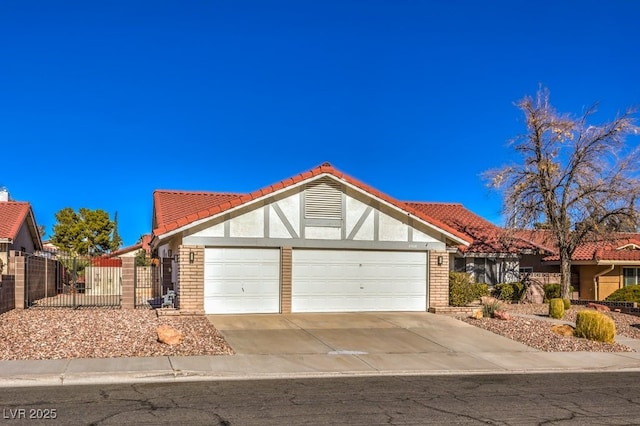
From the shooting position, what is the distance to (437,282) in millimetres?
20625

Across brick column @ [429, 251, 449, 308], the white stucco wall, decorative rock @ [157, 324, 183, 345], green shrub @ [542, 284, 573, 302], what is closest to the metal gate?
the white stucco wall

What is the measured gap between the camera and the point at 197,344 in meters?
13.4

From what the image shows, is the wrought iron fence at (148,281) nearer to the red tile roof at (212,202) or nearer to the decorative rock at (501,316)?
the red tile roof at (212,202)

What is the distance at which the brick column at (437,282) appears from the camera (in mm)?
20562

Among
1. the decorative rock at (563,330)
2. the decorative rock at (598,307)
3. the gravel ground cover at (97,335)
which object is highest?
the gravel ground cover at (97,335)

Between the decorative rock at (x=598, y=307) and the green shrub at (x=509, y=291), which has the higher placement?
the green shrub at (x=509, y=291)

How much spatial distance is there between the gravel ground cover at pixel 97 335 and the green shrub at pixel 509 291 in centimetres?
1429

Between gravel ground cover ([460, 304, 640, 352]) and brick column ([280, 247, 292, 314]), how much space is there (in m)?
5.23

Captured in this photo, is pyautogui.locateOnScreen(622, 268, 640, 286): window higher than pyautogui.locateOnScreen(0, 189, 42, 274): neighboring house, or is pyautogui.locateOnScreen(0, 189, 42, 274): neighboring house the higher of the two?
pyautogui.locateOnScreen(0, 189, 42, 274): neighboring house

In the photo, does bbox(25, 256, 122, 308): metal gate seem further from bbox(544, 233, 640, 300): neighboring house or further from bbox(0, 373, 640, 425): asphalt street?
bbox(544, 233, 640, 300): neighboring house

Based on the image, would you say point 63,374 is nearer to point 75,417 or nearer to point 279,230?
point 75,417

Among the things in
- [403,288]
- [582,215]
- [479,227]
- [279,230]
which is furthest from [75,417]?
[479,227]

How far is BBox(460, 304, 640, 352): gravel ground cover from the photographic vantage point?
1505 centimetres

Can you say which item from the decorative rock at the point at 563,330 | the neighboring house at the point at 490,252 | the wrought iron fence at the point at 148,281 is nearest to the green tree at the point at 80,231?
the wrought iron fence at the point at 148,281
